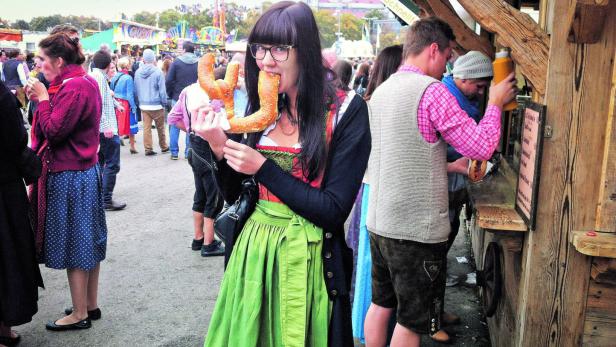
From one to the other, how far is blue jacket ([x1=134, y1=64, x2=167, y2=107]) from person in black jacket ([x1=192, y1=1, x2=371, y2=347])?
9146 millimetres

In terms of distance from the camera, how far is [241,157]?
1.67m

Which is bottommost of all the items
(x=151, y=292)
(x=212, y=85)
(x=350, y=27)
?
(x=151, y=292)

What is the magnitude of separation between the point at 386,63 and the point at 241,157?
2539mm

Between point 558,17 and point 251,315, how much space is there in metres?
1.82

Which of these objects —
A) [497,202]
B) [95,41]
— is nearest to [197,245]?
[497,202]

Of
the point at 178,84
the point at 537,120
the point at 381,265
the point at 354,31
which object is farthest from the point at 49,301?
the point at 354,31

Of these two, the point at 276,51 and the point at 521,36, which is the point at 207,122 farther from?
the point at 521,36

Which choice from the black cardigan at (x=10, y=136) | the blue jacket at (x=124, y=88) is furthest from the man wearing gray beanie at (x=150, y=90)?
the black cardigan at (x=10, y=136)

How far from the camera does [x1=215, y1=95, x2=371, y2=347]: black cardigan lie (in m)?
1.72

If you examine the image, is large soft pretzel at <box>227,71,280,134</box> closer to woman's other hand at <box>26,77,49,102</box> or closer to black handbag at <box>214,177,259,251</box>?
black handbag at <box>214,177,259,251</box>

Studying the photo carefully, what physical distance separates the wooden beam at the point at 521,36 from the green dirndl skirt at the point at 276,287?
1410mm

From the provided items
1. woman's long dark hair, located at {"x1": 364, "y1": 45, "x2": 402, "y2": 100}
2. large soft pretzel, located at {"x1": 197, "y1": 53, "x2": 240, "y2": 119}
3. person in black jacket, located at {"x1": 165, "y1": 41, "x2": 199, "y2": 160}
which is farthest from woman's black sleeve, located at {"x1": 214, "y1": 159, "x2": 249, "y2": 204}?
person in black jacket, located at {"x1": 165, "y1": 41, "x2": 199, "y2": 160}

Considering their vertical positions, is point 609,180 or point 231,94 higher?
point 231,94

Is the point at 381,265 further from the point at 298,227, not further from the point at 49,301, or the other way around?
the point at 49,301
